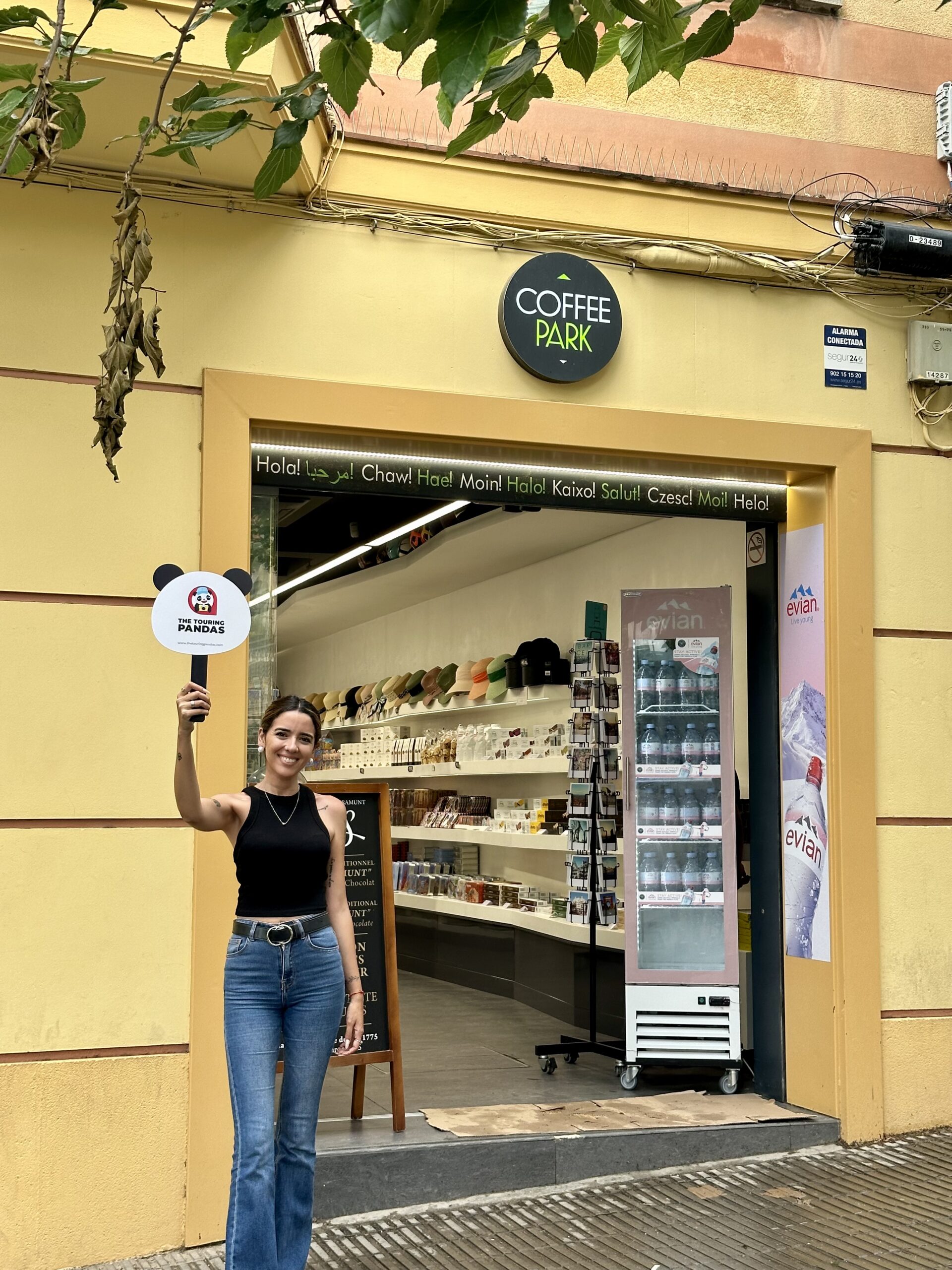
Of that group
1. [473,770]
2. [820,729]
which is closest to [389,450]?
[820,729]

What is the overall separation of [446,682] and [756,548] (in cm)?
433

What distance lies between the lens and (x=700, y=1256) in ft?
14.2

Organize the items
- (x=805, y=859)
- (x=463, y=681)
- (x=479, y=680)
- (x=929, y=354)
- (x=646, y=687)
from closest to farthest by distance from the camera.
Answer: (x=805, y=859)
(x=929, y=354)
(x=646, y=687)
(x=479, y=680)
(x=463, y=681)

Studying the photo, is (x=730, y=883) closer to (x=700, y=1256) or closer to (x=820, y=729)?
→ (x=820, y=729)

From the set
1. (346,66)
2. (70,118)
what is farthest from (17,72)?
(346,66)

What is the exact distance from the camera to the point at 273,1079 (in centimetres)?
362

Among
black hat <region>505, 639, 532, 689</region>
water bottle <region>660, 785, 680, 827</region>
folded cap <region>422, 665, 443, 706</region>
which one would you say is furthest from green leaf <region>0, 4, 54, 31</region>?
folded cap <region>422, 665, 443, 706</region>

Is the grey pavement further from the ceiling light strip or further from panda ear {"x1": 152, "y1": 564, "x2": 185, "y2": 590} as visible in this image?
the ceiling light strip

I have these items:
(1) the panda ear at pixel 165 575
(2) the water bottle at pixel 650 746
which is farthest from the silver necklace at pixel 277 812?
(2) the water bottle at pixel 650 746

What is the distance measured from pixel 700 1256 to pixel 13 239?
4.05 metres

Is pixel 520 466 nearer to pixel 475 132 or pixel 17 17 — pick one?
pixel 475 132

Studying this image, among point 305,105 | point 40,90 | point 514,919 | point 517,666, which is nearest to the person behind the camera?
point 40,90

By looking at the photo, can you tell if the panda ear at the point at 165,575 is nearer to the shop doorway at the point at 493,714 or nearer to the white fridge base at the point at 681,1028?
the shop doorway at the point at 493,714

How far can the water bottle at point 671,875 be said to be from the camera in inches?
249
